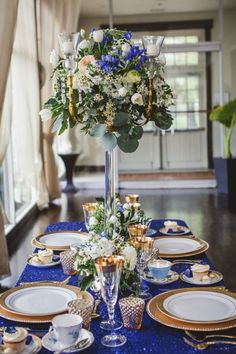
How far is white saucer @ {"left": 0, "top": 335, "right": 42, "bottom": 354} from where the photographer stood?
4.47 ft

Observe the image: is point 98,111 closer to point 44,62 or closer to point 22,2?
point 22,2

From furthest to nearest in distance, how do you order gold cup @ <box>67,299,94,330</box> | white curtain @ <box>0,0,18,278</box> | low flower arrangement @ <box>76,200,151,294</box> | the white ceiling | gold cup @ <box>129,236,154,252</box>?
the white ceiling < white curtain @ <box>0,0,18,278</box> < gold cup @ <box>129,236,154,252</box> < low flower arrangement @ <box>76,200,151,294</box> < gold cup @ <box>67,299,94,330</box>

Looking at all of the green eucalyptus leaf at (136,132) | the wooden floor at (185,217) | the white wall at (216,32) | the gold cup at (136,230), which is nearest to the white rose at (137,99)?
the green eucalyptus leaf at (136,132)

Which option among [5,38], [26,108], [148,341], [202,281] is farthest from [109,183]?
[26,108]

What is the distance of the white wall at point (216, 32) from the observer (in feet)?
30.6

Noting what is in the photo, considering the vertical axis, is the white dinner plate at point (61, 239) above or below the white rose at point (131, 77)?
below

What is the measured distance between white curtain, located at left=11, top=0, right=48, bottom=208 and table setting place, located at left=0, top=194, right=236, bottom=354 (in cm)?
415

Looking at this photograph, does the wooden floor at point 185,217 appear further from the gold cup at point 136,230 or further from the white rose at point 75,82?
the white rose at point 75,82

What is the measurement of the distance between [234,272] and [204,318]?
2.86 metres

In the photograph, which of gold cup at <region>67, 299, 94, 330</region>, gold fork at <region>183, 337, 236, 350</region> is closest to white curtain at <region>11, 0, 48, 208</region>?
gold cup at <region>67, 299, 94, 330</region>

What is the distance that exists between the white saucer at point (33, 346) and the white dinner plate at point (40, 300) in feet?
0.59

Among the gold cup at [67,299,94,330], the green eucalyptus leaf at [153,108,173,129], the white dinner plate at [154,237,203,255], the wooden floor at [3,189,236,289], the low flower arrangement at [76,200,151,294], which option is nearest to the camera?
the gold cup at [67,299,94,330]

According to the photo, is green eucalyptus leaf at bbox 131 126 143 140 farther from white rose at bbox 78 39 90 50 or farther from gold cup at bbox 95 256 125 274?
gold cup at bbox 95 256 125 274

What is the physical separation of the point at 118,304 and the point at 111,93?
30.1 inches
